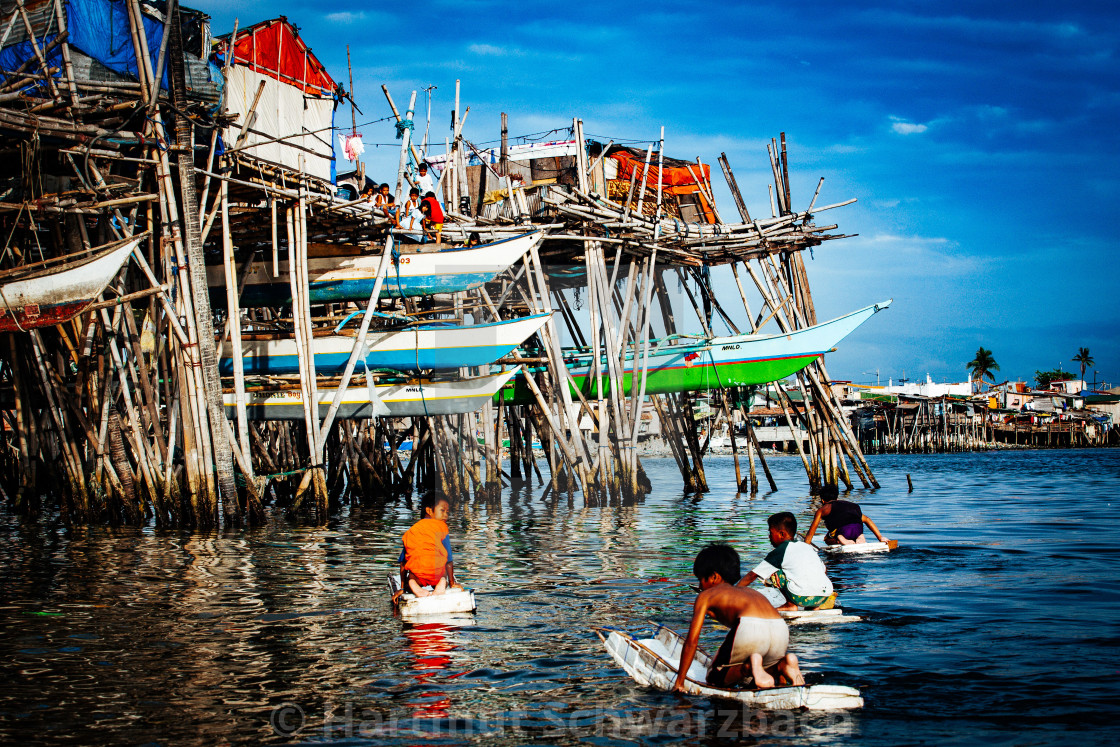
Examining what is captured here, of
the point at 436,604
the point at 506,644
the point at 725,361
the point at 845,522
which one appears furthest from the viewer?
the point at 725,361

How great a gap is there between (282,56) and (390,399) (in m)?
8.58

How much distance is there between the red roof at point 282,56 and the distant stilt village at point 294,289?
0.07 metres

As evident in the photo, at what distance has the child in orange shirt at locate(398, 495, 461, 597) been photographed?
914 cm

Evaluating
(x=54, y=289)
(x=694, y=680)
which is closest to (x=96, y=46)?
(x=54, y=289)

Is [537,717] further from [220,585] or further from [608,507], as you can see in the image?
[608,507]

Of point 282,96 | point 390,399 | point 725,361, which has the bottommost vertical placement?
point 390,399

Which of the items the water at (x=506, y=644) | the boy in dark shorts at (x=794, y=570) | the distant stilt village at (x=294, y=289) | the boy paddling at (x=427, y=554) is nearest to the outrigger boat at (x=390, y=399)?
the distant stilt village at (x=294, y=289)

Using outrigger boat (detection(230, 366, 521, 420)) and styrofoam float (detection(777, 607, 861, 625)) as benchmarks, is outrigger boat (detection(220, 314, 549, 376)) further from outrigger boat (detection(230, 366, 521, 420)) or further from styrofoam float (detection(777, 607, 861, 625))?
styrofoam float (detection(777, 607, 861, 625))

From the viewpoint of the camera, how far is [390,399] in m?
19.3

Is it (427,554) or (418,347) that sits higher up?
(418,347)

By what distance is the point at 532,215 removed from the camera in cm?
2111

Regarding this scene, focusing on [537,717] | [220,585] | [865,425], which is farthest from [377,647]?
[865,425]

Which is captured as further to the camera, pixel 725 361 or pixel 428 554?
pixel 725 361

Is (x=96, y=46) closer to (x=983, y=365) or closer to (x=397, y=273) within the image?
(x=397, y=273)
